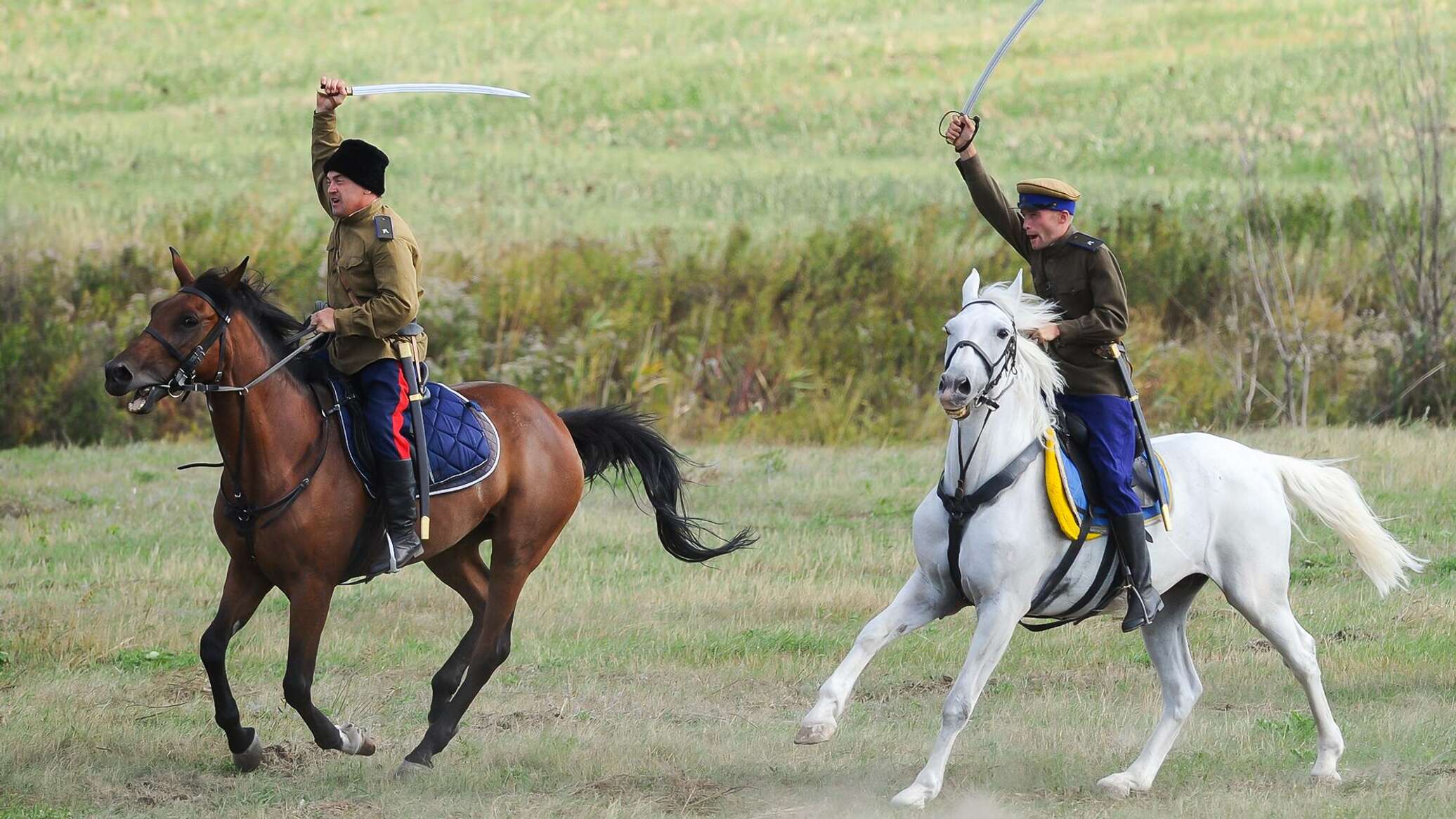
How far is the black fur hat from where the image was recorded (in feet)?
23.8

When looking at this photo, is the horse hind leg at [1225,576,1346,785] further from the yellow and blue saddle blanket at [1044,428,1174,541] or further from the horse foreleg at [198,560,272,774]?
the horse foreleg at [198,560,272,774]

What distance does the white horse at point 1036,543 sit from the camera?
652 cm

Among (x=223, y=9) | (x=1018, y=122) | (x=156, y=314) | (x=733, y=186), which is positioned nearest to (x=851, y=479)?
(x=156, y=314)

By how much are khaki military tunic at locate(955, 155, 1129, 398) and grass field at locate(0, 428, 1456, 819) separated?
1.79 metres

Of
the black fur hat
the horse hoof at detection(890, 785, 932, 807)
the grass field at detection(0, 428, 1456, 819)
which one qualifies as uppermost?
the black fur hat

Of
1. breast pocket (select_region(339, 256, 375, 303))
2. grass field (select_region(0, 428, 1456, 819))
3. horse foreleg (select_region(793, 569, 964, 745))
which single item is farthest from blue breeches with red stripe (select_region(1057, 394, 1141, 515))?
breast pocket (select_region(339, 256, 375, 303))

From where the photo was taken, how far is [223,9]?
143ft

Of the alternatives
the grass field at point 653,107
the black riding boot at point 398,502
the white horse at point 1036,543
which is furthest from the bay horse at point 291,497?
the grass field at point 653,107

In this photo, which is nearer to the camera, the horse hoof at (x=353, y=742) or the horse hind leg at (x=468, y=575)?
the horse hoof at (x=353, y=742)

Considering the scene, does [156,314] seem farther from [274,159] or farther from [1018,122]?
[1018,122]

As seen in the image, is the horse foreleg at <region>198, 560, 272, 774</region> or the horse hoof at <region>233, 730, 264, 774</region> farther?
the horse hoof at <region>233, 730, 264, 774</region>

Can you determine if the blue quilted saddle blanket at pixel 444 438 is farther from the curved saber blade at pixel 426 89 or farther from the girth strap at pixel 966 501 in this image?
the girth strap at pixel 966 501

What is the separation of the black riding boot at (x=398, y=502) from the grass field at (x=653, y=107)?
43.4 feet

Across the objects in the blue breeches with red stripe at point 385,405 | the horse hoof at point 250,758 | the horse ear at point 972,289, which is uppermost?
the horse ear at point 972,289
